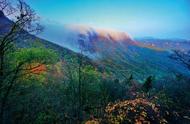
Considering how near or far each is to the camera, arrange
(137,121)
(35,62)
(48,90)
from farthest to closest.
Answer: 1. (48,90)
2. (35,62)
3. (137,121)

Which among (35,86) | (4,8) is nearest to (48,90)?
(35,86)

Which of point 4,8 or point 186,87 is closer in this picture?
point 4,8

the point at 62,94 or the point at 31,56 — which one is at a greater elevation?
the point at 31,56

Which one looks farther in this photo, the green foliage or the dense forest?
the green foliage

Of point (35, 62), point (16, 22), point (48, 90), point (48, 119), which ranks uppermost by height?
point (16, 22)

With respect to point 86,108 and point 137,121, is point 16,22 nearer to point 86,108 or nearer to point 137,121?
point 137,121

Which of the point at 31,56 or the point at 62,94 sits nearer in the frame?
the point at 31,56

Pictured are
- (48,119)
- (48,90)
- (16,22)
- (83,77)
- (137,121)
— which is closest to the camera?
(137,121)

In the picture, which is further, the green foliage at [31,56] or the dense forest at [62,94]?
the green foliage at [31,56]
